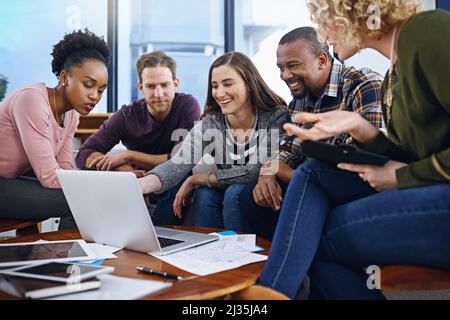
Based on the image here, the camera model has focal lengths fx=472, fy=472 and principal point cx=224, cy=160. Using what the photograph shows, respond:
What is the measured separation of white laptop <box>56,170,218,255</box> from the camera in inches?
43.1

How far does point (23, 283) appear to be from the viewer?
2.72ft

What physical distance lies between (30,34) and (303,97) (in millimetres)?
2529

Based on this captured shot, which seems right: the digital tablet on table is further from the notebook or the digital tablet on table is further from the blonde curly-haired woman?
the blonde curly-haired woman

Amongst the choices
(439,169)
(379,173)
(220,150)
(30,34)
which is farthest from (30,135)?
(30,34)

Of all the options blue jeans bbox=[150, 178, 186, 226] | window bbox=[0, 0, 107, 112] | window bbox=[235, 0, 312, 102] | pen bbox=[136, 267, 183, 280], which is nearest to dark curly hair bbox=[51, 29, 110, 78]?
blue jeans bbox=[150, 178, 186, 226]

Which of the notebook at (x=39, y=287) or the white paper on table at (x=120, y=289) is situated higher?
the notebook at (x=39, y=287)

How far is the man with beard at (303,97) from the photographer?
5.21 feet

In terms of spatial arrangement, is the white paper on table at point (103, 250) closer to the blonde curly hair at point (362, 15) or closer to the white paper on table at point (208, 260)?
the white paper on table at point (208, 260)

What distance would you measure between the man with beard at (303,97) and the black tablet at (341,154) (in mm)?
514

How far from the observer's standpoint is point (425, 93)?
0.94m

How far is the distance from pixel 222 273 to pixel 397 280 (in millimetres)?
367

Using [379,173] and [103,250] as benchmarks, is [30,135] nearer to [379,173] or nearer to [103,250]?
[103,250]

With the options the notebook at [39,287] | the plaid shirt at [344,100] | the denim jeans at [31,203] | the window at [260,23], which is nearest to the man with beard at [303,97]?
the plaid shirt at [344,100]
